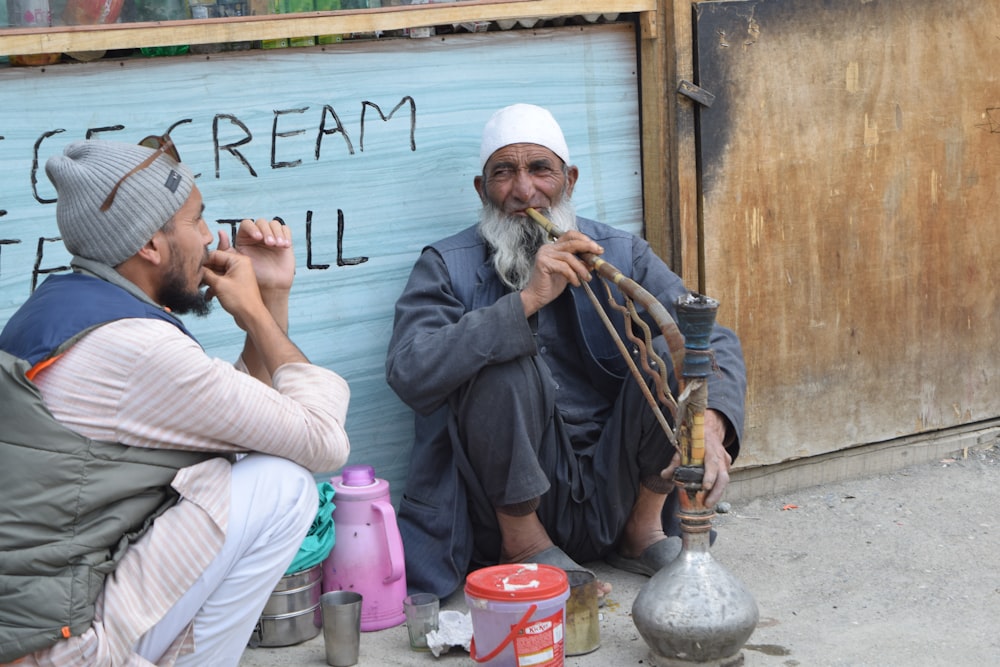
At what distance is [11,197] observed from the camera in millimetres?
3521

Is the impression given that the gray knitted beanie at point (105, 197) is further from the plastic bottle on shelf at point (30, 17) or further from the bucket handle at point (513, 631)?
the bucket handle at point (513, 631)

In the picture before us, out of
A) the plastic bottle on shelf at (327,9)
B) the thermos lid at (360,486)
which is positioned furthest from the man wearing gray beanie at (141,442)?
the plastic bottle on shelf at (327,9)

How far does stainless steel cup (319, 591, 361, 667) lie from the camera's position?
3297 mm

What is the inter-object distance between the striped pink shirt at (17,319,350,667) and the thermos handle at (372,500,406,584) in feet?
2.78

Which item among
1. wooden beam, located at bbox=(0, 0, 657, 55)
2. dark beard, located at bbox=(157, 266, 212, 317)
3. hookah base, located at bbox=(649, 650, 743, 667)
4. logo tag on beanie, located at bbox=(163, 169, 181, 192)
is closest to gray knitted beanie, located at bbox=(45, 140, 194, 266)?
logo tag on beanie, located at bbox=(163, 169, 181, 192)

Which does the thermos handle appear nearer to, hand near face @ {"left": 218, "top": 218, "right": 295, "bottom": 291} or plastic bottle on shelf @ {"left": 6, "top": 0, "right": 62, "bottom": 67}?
hand near face @ {"left": 218, "top": 218, "right": 295, "bottom": 291}

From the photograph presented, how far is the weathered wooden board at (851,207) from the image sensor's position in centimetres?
439

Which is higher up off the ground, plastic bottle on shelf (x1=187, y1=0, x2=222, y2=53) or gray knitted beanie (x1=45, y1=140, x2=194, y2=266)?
plastic bottle on shelf (x1=187, y1=0, x2=222, y2=53)

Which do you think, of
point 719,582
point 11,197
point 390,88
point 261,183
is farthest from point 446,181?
point 719,582

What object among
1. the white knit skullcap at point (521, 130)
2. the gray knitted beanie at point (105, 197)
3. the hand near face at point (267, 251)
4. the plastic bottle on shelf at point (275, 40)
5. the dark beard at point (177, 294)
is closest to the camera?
the gray knitted beanie at point (105, 197)

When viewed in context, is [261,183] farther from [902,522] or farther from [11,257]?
[902,522]

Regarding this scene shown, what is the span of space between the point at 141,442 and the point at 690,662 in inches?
58.6

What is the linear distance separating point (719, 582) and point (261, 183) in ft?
6.04

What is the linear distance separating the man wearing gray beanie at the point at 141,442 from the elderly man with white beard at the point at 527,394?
73 cm
